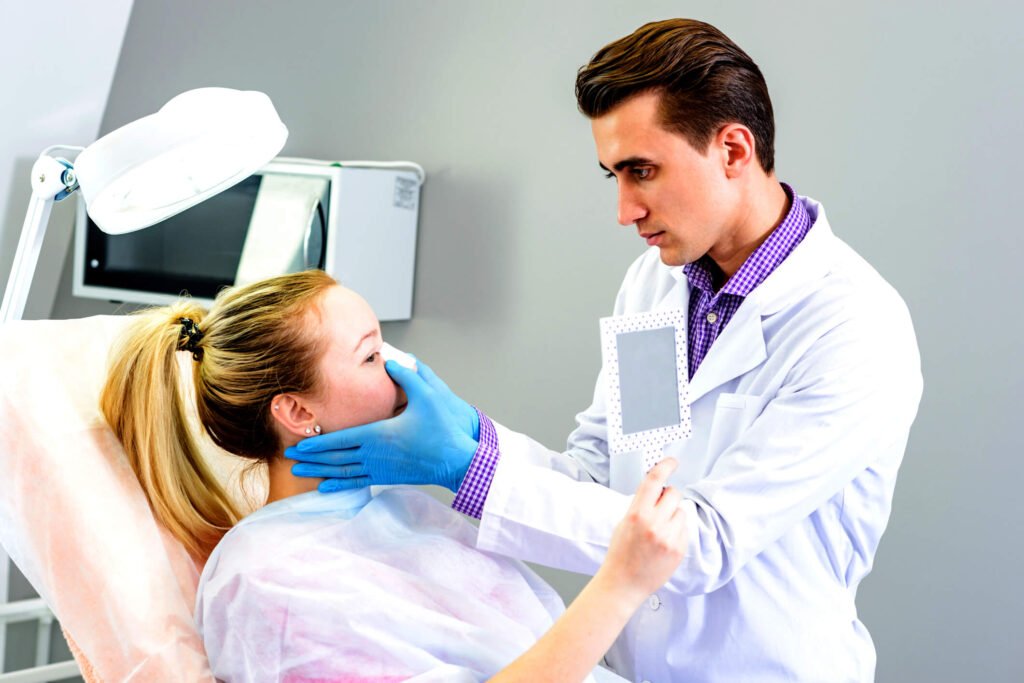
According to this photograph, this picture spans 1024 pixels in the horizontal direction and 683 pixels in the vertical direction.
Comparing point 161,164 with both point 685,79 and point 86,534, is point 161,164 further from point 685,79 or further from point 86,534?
point 685,79

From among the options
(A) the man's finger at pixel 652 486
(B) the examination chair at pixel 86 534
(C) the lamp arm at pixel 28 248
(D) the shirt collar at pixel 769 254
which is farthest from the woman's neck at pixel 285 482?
(D) the shirt collar at pixel 769 254

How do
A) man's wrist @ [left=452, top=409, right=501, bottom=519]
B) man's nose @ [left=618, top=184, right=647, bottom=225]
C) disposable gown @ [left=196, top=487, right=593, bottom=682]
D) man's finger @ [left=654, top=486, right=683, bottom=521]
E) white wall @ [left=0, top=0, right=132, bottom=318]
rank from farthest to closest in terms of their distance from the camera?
1. white wall @ [left=0, top=0, right=132, bottom=318]
2. man's nose @ [left=618, top=184, right=647, bottom=225]
3. man's wrist @ [left=452, top=409, right=501, bottom=519]
4. disposable gown @ [left=196, top=487, right=593, bottom=682]
5. man's finger @ [left=654, top=486, right=683, bottom=521]

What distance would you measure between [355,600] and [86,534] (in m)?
0.32

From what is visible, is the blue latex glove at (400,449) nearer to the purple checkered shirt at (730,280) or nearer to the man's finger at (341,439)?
the man's finger at (341,439)

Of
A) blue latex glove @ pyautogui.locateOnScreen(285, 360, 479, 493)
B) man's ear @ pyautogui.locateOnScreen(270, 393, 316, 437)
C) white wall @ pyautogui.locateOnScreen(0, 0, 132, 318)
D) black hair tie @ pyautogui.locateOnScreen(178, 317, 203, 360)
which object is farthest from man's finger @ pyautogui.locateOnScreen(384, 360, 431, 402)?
white wall @ pyautogui.locateOnScreen(0, 0, 132, 318)

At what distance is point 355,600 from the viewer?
1197 millimetres

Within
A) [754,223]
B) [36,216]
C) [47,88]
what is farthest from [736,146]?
[47,88]

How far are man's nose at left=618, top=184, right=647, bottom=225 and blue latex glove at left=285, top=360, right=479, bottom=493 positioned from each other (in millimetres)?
336

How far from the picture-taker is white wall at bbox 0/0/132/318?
2.37 meters

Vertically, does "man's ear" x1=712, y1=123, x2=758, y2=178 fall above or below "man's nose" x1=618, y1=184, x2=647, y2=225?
above

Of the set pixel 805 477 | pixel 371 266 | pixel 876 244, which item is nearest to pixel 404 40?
pixel 371 266

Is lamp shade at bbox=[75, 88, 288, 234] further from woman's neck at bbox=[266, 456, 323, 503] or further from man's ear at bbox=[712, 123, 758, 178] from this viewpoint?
man's ear at bbox=[712, 123, 758, 178]

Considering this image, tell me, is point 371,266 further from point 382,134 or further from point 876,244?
point 876,244

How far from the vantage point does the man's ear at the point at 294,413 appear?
131 centimetres
